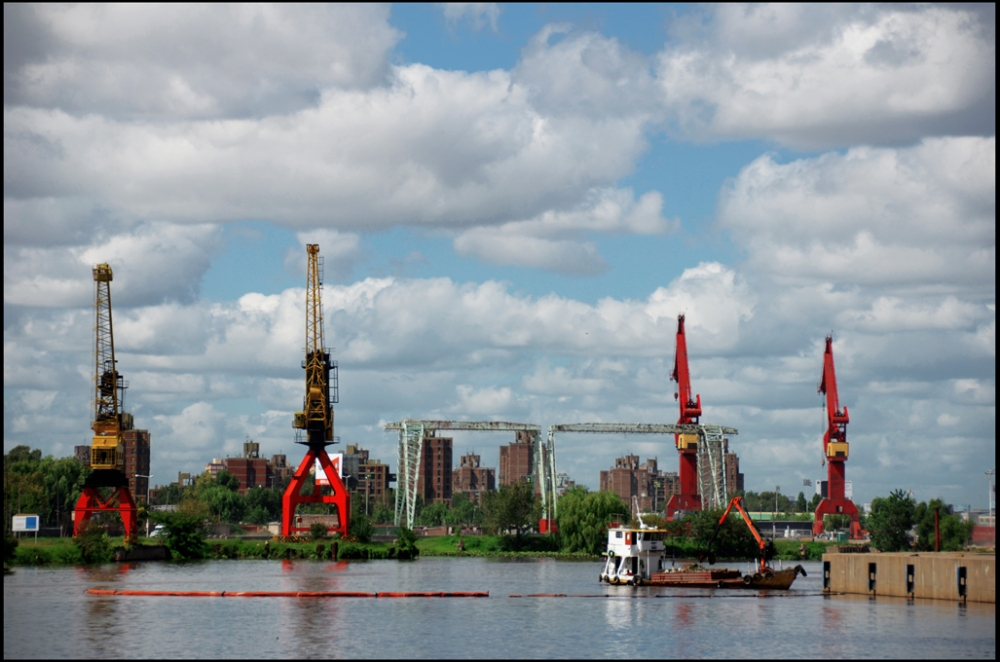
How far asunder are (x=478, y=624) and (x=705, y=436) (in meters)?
116

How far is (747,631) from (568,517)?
7779 cm

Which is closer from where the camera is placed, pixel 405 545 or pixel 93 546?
pixel 93 546

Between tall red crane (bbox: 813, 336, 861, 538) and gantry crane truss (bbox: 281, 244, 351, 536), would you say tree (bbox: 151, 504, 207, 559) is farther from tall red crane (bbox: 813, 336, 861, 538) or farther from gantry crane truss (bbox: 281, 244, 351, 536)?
tall red crane (bbox: 813, 336, 861, 538)

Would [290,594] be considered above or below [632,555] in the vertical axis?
below

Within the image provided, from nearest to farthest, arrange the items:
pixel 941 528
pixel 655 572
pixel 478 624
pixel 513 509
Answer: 1. pixel 478 624
2. pixel 655 572
3. pixel 941 528
4. pixel 513 509

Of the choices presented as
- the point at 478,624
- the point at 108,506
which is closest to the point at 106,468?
the point at 108,506

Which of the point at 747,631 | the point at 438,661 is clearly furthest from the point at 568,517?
the point at 438,661

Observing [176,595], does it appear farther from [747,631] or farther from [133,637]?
[747,631]

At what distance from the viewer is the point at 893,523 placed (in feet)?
391

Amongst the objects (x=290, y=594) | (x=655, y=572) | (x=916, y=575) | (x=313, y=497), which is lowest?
(x=290, y=594)

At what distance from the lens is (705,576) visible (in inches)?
3191

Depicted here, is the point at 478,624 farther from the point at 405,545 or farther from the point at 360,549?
the point at 405,545

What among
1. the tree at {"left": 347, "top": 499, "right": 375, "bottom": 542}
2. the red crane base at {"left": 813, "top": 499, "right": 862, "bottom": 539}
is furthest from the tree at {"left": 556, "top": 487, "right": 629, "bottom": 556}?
the red crane base at {"left": 813, "top": 499, "right": 862, "bottom": 539}

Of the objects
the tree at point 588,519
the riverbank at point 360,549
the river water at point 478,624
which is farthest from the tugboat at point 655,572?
the tree at point 588,519
